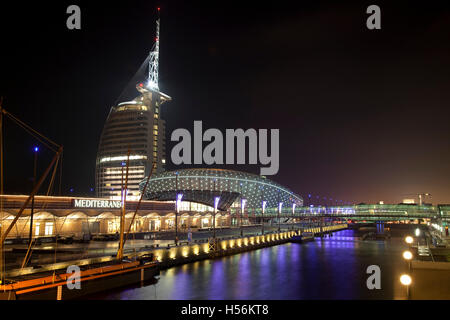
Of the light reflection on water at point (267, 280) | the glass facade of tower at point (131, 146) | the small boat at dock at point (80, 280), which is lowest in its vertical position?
the light reflection on water at point (267, 280)

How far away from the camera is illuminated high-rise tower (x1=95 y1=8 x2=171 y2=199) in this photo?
483 feet

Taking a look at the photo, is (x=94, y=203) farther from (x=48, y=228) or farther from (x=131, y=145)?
(x=131, y=145)

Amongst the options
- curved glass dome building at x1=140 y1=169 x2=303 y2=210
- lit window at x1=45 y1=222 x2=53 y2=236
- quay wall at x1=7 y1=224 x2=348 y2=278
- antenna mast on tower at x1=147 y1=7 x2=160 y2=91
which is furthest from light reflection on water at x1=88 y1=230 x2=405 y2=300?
antenna mast on tower at x1=147 y1=7 x2=160 y2=91

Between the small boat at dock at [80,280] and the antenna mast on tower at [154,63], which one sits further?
the antenna mast on tower at [154,63]

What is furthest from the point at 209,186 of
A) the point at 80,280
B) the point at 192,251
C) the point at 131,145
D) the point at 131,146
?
the point at 80,280

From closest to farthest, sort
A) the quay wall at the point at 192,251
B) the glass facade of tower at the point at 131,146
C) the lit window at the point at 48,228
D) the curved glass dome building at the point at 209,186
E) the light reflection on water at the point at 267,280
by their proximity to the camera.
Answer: the quay wall at the point at 192,251
the light reflection on water at the point at 267,280
the lit window at the point at 48,228
the curved glass dome building at the point at 209,186
the glass facade of tower at the point at 131,146

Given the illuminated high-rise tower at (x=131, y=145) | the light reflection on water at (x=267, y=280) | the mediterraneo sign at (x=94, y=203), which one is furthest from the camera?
the illuminated high-rise tower at (x=131, y=145)

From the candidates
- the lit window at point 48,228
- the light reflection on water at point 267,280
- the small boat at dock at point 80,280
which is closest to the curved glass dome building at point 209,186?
the lit window at point 48,228

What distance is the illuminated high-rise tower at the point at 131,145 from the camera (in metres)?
147

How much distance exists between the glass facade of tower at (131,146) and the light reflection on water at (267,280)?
103 meters

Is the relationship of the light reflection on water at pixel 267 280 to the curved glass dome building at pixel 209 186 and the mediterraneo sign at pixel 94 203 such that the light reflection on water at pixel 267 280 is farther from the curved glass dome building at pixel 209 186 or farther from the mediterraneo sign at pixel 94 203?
the curved glass dome building at pixel 209 186

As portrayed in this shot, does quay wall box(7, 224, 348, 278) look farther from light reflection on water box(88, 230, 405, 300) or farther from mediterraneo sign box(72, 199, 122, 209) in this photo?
mediterraneo sign box(72, 199, 122, 209)

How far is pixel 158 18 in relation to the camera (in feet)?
563
